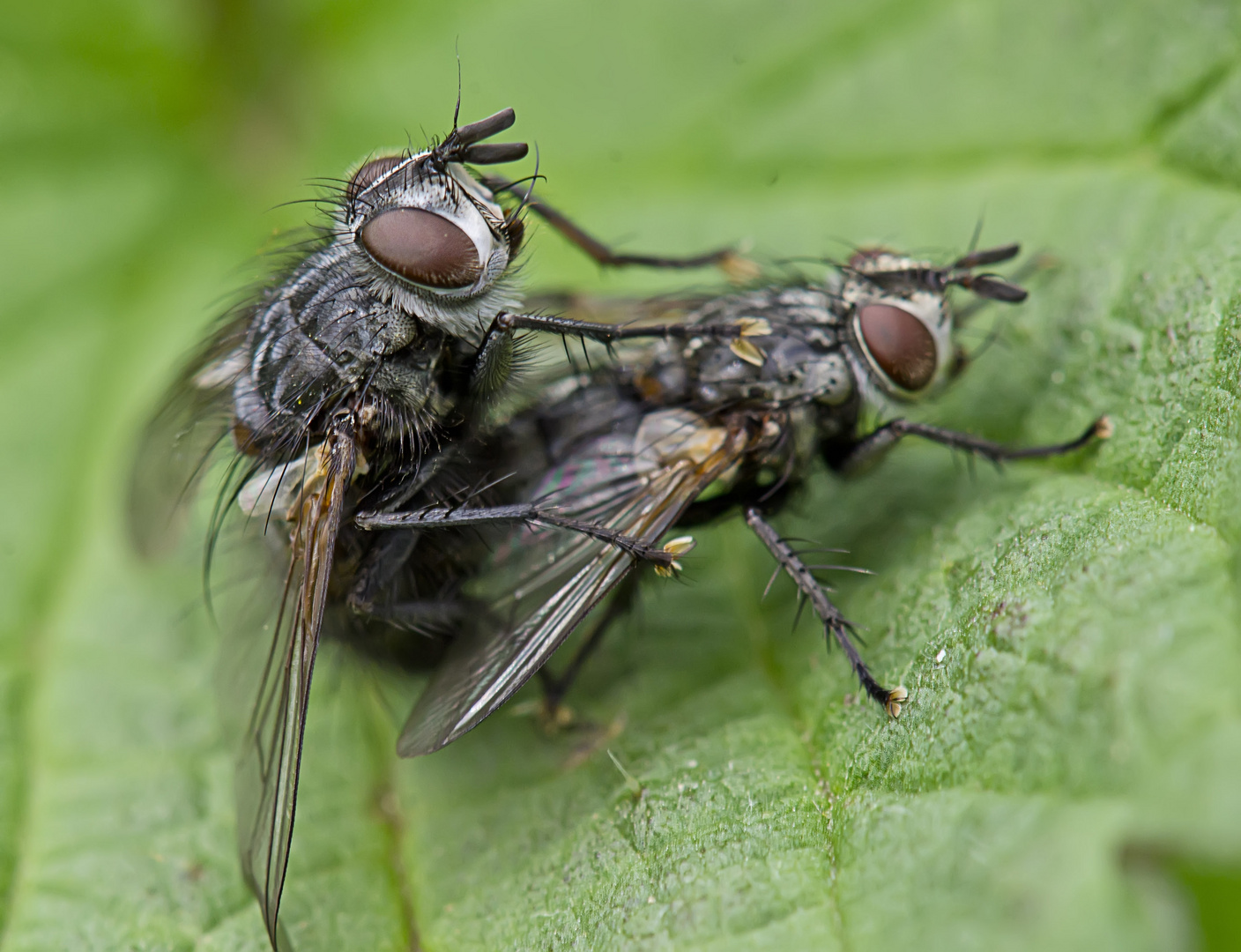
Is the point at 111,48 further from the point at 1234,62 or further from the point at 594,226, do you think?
the point at 1234,62

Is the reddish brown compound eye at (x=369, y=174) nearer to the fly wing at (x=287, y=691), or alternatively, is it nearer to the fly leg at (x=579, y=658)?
the fly wing at (x=287, y=691)

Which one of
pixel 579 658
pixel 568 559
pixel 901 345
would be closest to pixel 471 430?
pixel 568 559

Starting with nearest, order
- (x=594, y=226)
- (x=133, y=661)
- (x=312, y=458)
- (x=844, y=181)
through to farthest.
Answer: (x=312, y=458) < (x=133, y=661) < (x=844, y=181) < (x=594, y=226)

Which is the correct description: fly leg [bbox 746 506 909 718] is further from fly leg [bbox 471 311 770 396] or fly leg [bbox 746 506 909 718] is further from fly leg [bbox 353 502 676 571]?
fly leg [bbox 471 311 770 396]

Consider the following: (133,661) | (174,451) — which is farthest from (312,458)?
(133,661)

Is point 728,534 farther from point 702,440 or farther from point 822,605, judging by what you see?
point 822,605
